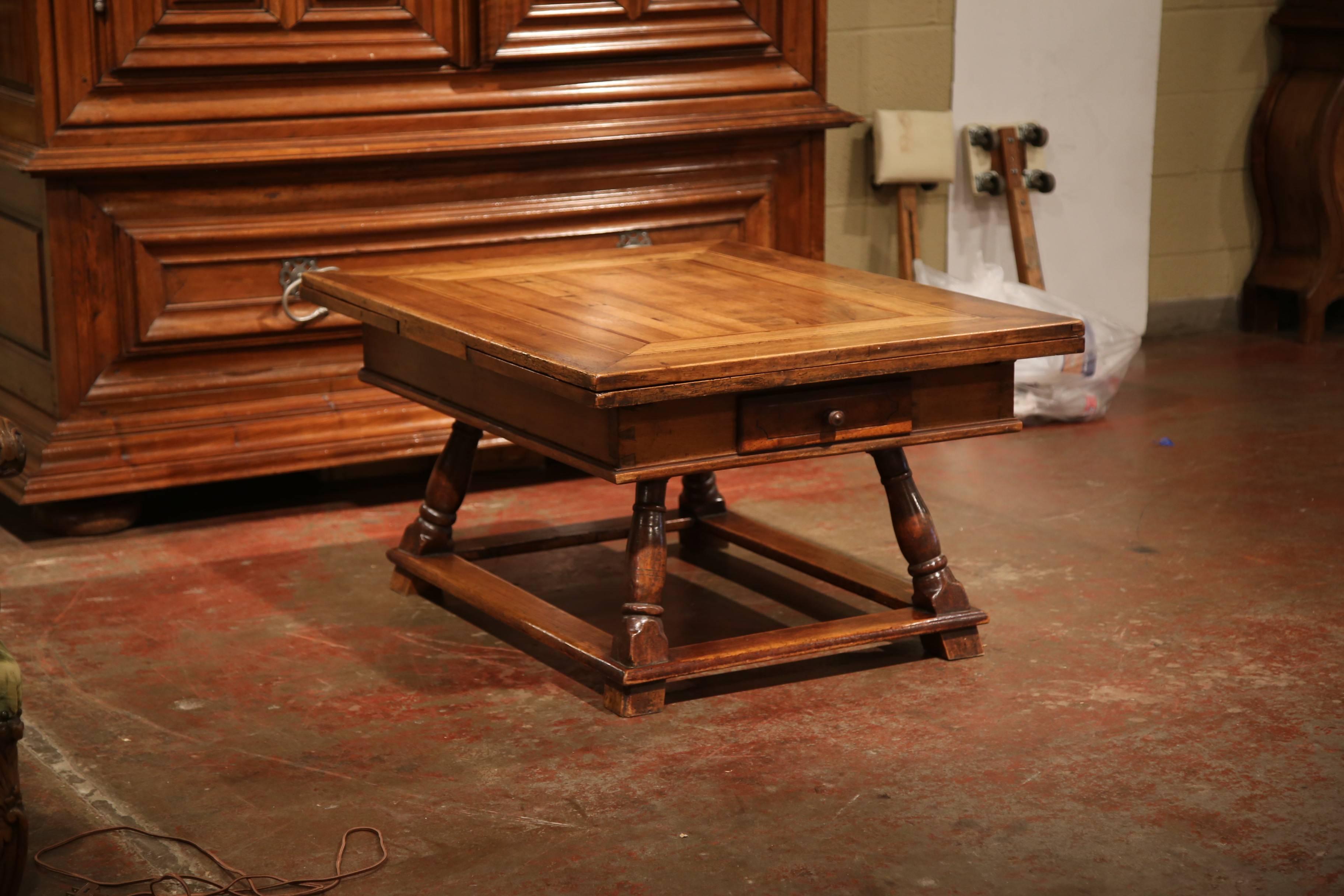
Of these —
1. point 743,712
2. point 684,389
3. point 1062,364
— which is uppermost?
point 684,389

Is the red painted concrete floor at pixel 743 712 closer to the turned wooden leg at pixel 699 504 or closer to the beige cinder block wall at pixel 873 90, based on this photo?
the turned wooden leg at pixel 699 504

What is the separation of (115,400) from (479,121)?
96cm

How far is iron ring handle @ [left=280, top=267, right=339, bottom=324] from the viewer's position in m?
3.77

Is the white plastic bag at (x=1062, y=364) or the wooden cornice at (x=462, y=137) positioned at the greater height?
the wooden cornice at (x=462, y=137)

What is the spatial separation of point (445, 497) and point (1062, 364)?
199 centimetres

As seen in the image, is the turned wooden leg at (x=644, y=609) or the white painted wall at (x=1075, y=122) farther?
the white painted wall at (x=1075, y=122)

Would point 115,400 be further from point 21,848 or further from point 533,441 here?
point 21,848

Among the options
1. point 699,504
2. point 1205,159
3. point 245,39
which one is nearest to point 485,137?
point 245,39

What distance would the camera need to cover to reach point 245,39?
144 inches

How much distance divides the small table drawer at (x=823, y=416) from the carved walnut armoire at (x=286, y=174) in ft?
4.65

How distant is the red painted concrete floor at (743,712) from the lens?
2.29 meters

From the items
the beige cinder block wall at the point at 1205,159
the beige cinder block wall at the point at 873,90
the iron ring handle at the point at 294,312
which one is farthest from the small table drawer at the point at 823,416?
the beige cinder block wall at the point at 1205,159

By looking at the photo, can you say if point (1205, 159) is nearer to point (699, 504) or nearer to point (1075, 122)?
point (1075, 122)

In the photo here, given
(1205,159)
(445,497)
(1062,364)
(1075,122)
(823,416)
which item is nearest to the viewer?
(823,416)
